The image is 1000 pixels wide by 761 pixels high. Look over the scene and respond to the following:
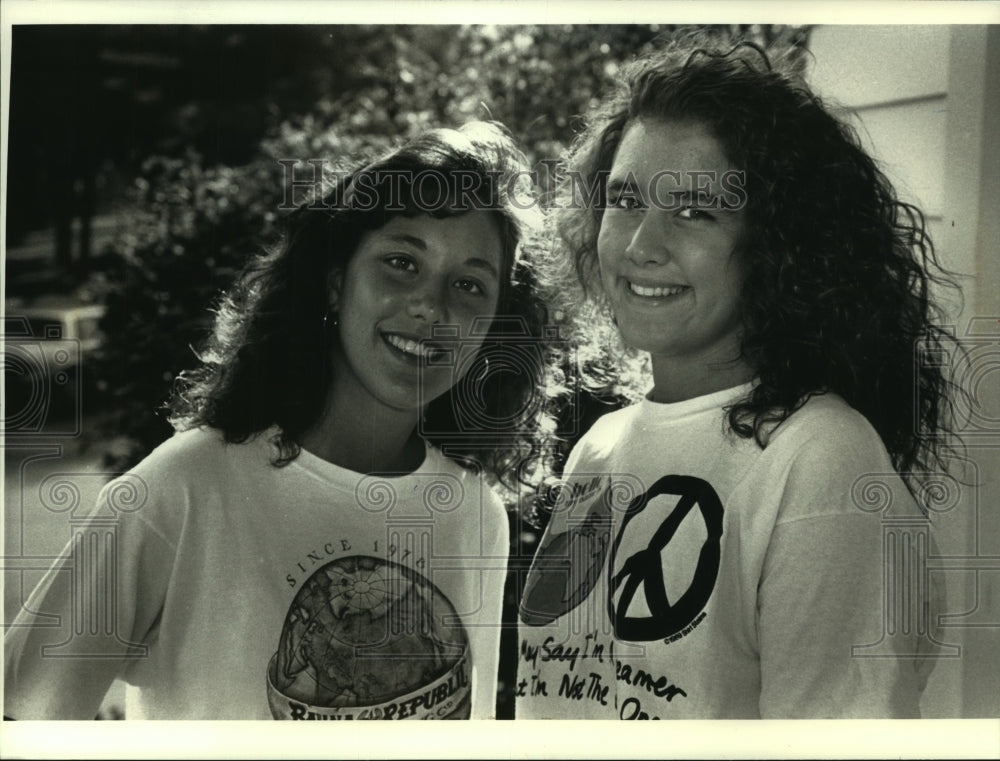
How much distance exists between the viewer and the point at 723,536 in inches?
139

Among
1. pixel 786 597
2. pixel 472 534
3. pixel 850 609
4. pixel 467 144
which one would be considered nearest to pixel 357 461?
pixel 472 534

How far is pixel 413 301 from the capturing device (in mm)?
3619

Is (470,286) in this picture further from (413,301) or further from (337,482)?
(337,482)

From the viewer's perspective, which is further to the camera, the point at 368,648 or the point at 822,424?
the point at 368,648

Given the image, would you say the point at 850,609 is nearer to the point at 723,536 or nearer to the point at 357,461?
the point at 723,536

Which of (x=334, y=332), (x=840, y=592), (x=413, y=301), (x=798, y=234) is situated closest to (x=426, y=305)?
(x=413, y=301)

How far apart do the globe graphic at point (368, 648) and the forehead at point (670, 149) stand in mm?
1512

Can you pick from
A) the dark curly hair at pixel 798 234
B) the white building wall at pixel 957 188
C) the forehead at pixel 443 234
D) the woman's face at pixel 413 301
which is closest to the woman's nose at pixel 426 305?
the woman's face at pixel 413 301

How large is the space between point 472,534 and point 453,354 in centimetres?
59

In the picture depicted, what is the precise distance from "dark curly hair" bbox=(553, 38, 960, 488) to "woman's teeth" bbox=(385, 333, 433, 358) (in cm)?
57

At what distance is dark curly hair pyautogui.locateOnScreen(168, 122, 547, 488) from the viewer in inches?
143

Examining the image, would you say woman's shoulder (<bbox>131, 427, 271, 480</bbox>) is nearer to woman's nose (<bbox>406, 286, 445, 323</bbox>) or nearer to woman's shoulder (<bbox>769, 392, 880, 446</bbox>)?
woman's nose (<bbox>406, 286, 445, 323</bbox>)

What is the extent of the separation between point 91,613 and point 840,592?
94.6 inches

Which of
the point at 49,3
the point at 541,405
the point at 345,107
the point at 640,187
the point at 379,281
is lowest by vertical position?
the point at 541,405
